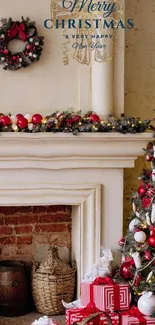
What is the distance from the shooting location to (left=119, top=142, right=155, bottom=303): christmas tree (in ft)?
10.5

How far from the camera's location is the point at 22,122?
3371mm

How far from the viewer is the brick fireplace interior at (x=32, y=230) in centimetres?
392

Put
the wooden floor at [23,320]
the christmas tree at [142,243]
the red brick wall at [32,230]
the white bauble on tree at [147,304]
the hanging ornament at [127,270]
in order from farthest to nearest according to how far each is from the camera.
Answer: the red brick wall at [32,230] → the wooden floor at [23,320] → the hanging ornament at [127,270] → the christmas tree at [142,243] → the white bauble on tree at [147,304]

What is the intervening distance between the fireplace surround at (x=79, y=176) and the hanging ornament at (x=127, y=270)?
0.74 feet

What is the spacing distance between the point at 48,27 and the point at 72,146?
0.75m

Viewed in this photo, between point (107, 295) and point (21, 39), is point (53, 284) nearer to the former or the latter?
point (107, 295)

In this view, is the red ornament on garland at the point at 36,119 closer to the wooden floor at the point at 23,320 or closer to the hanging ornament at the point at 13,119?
the hanging ornament at the point at 13,119

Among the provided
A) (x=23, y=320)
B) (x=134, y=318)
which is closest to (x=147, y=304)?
(x=134, y=318)

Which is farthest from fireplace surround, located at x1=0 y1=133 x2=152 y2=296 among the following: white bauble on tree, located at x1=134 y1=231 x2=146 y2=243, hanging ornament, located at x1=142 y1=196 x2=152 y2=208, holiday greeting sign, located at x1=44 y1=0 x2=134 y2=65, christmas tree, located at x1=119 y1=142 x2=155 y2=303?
holiday greeting sign, located at x1=44 y1=0 x2=134 y2=65

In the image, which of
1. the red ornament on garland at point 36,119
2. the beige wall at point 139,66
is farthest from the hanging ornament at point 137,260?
the red ornament on garland at point 36,119

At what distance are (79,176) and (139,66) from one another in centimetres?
85

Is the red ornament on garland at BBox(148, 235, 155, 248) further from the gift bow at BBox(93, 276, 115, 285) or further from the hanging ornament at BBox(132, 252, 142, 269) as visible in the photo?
the gift bow at BBox(93, 276, 115, 285)

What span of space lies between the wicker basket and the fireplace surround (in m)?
0.12

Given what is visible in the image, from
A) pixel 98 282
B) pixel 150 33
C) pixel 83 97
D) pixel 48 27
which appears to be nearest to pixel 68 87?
pixel 83 97
